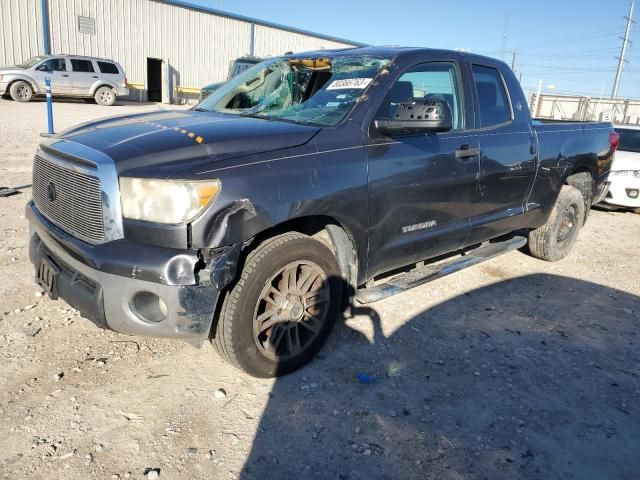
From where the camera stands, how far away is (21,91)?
1858 centimetres

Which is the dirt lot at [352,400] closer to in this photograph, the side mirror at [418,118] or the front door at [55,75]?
the side mirror at [418,118]

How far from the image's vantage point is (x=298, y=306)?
2961 mm

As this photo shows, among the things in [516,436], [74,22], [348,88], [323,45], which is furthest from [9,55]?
[516,436]

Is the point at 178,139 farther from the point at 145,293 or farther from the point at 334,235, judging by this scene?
the point at 334,235

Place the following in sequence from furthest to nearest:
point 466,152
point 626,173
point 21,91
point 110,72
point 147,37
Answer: point 147,37
point 110,72
point 21,91
point 626,173
point 466,152

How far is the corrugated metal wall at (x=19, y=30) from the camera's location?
820 inches

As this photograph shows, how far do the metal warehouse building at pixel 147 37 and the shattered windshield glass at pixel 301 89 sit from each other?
2219 cm

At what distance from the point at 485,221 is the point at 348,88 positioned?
1679 mm

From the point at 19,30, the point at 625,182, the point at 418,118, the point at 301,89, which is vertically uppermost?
the point at 19,30

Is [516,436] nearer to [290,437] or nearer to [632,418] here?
[632,418]

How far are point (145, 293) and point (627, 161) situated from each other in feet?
27.5

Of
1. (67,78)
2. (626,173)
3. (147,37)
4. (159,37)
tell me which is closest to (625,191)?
(626,173)

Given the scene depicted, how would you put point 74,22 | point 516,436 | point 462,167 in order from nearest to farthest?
point 516,436 → point 462,167 → point 74,22

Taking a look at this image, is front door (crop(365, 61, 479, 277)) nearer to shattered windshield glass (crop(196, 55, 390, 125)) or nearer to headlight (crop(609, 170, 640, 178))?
shattered windshield glass (crop(196, 55, 390, 125))
